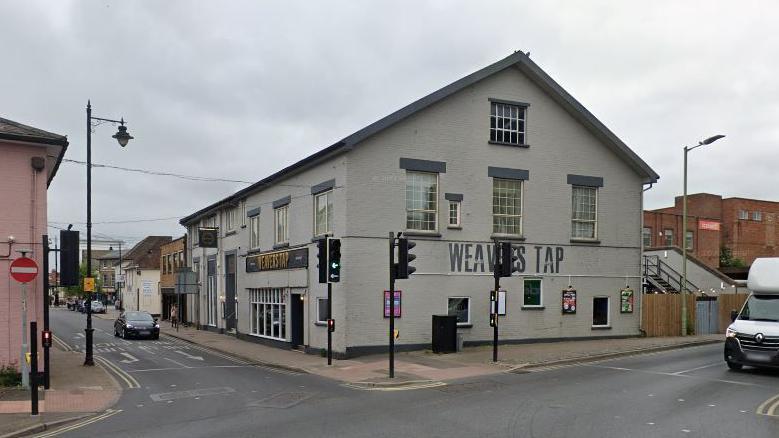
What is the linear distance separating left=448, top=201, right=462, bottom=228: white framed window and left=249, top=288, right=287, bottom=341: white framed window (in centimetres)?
779

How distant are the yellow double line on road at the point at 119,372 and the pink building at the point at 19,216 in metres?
2.89

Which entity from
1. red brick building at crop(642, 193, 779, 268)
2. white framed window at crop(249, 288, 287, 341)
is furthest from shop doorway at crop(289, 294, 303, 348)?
red brick building at crop(642, 193, 779, 268)

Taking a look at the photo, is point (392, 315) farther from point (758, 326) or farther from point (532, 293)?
point (532, 293)

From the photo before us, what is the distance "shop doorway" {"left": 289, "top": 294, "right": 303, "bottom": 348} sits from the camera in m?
26.0

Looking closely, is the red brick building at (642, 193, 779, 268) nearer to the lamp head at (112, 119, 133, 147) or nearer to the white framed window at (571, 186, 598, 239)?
the white framed window at (571, 186, 598, 239)

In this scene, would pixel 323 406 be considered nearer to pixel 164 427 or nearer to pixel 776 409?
pixel 164 427

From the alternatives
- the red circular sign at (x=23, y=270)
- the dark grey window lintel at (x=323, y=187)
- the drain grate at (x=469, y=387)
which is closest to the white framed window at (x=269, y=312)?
the dark grey window lintel at (x=323, y=187)

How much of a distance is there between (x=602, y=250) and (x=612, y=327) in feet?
10.5

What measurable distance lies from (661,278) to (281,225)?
19.1 metres

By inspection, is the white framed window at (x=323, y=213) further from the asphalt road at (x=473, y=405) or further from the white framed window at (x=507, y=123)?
the white framed window at (x=507, y=123)

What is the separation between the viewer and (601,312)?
88.4 feet

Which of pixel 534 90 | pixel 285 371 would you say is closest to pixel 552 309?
A: pixel 534 90

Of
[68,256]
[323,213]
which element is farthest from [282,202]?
[68,256]

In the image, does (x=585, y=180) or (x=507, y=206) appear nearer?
(x=507, y=206)
